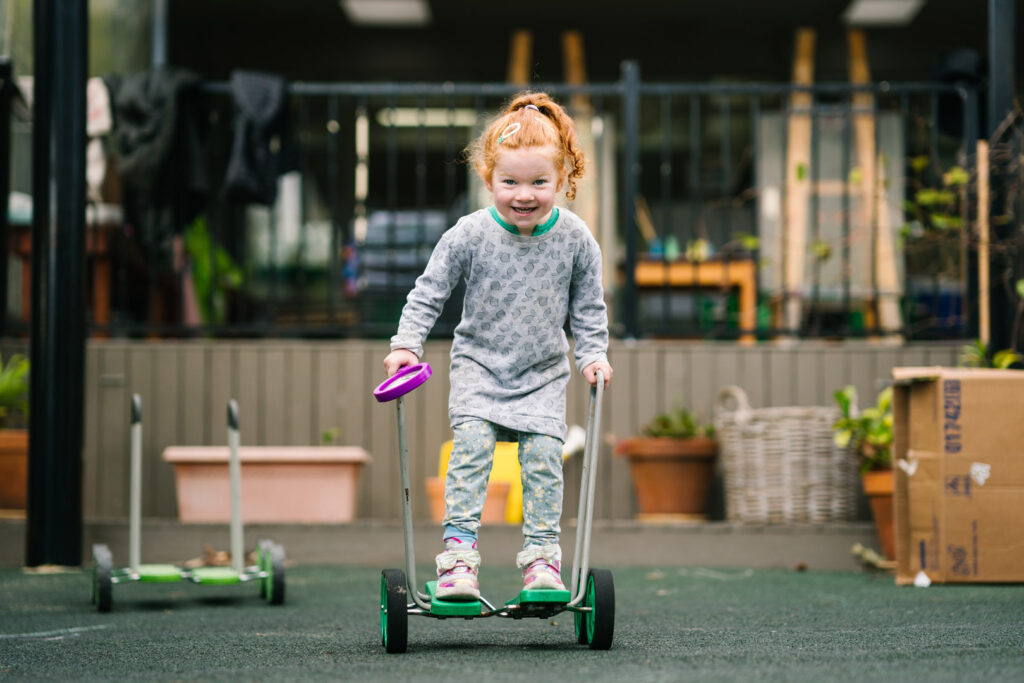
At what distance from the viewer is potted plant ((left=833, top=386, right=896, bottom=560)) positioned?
4.32 metres

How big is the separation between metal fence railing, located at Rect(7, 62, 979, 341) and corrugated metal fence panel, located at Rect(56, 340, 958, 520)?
138 mm

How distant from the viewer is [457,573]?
7.89ft

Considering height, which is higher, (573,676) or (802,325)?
(802,325)

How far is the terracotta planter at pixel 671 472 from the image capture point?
4.70m

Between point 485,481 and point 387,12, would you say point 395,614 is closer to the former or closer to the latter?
point 485,481

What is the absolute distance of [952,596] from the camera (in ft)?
11.1

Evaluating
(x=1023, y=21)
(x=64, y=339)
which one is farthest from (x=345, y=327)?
(x=1023, y=21)

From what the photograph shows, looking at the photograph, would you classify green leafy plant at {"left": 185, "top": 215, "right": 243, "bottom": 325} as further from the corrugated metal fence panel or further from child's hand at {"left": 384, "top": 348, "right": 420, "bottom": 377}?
child's hand at {"left": 384, "top": 348, "right": 420, "bottom": 377}

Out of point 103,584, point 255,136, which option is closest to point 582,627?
point 103,584

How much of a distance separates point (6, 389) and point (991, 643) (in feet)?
11.8

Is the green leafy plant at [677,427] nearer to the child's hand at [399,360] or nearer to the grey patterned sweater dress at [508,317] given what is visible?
the grey patterned sweater dress at [508,317]

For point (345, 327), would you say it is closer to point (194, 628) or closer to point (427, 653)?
point (194, 628)

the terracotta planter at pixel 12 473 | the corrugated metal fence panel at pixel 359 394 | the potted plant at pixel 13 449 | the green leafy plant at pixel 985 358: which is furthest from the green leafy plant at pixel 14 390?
the green leafy plant at pixel 985 358

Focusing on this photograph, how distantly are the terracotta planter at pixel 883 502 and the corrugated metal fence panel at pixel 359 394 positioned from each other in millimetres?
670
